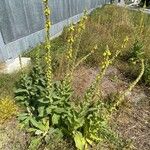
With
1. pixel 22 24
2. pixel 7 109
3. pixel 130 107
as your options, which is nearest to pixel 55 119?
pixel 7 109

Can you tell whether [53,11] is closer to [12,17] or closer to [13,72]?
[12,17]

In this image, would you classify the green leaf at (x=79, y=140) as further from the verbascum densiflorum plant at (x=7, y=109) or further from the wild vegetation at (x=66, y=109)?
the verbascum densiflorum plant at (x=7, y=109)

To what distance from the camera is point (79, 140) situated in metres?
4.70

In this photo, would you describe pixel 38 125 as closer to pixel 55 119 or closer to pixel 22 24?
pixel 55 119

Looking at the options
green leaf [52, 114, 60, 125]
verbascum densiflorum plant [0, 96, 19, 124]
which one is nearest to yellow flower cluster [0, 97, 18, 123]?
verbascum densiflorum plant [0, 96, 19, 124]

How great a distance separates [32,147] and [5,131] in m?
0.62

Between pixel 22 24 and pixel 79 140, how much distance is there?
14.7ft

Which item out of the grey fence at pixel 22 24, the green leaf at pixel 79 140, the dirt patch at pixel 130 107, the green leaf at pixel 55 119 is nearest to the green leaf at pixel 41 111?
the green leaf at pixel 55 119

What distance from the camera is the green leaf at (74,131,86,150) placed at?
4664 millimetres

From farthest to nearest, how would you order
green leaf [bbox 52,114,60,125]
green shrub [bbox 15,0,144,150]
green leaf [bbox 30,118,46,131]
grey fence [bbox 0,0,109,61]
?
grey fence [bbox 0,0,109,61], green leaf [bbox 30,118,46,131], green leaf [bbox 52,114,60,125], green shrub [bbox 15,0,144,150]

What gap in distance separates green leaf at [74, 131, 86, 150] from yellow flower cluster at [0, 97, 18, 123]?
4.02ft

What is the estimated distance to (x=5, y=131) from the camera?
5.07 meters

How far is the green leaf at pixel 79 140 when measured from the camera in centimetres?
466

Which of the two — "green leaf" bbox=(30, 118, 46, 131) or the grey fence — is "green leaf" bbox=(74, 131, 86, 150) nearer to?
"green leaf" bbox=(30, 118, 46, 131)
